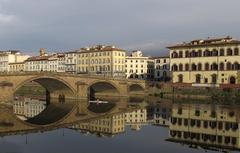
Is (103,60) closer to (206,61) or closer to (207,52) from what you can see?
(206,61)

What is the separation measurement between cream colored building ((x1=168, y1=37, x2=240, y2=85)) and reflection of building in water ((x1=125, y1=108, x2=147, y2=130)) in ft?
85.9

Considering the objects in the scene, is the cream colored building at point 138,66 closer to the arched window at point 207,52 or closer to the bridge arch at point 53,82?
the arched window at point 207,52

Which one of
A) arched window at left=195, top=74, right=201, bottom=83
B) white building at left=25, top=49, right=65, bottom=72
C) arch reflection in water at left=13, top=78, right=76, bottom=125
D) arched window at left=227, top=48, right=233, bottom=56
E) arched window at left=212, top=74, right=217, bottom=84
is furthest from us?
white building at left=25, top=49, right=65, bottom=72

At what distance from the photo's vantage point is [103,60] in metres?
137

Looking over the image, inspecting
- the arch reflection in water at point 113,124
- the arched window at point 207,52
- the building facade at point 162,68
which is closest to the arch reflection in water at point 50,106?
the arch reflection in water at point 113,124

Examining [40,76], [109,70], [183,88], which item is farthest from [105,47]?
[40,76]

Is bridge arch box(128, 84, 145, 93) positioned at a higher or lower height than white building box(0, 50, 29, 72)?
lower

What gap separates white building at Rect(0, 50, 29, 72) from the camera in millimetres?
176375

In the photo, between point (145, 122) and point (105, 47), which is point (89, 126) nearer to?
point (145, 122)

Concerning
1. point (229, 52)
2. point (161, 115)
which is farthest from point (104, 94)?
point (161, 115)

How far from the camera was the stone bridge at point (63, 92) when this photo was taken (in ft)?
202

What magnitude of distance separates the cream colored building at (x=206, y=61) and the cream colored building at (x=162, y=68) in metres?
38.6

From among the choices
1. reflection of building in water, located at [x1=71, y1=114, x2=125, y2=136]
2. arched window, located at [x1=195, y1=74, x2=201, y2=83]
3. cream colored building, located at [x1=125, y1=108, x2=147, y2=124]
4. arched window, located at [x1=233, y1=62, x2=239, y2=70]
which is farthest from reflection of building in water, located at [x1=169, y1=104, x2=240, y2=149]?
arched window, located at [x1=195, y1=74, x2=201, y2=83]

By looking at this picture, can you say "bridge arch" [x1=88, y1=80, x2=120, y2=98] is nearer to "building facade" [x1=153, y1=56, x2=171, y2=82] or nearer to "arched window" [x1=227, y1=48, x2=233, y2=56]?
"arched window" [x1=227, y1=48, x2=233, y2=56]
